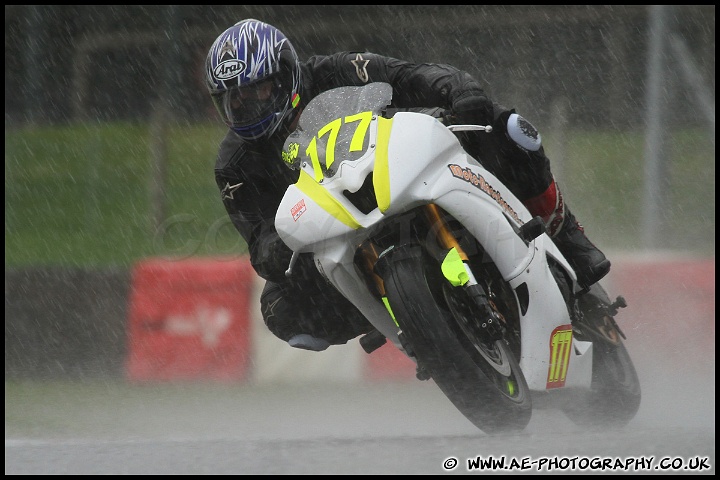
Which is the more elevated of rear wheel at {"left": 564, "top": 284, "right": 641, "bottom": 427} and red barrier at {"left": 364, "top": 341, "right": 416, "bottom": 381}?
rear wheel at {"left": 564, "top": 284, "right": 641, "bottom": 427}

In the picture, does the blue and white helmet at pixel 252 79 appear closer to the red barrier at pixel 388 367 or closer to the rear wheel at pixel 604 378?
the rear wheel at pixel 604 378

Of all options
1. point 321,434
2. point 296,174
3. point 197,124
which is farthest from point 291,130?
point 197,124

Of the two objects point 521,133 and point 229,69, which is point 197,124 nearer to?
point 229,69

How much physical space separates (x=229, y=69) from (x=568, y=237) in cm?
164

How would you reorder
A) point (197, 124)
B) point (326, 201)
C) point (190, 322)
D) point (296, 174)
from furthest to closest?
point (197, 124), point (190, 322), point (296, 174), point (326, 201)

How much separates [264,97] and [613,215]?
4.36 meters

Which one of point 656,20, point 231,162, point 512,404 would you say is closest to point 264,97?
point 231,162

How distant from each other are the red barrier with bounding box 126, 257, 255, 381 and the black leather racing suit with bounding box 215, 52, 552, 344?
2675 millimetres

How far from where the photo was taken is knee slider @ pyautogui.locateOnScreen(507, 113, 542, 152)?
4.17 meters

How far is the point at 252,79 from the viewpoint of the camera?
4.07 m

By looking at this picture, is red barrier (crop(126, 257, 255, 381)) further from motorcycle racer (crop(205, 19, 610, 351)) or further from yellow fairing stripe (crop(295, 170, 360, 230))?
yellow fairing stripe (crop(295, 170, 360, 230))

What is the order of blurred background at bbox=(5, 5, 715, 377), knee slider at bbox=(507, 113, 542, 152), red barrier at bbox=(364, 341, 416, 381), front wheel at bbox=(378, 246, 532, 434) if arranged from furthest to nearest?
blurred background at bbox=(5, 5, 715, 377), red barrier at bbox=(364, 341, 416, 381), knee slider at bbox=(507, 113, 542, 152), front wheel at bbox=(378, 246, 532, 434)

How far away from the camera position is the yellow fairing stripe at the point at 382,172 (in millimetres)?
3568

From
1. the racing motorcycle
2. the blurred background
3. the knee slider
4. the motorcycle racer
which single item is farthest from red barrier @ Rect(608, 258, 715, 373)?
the knee slider
